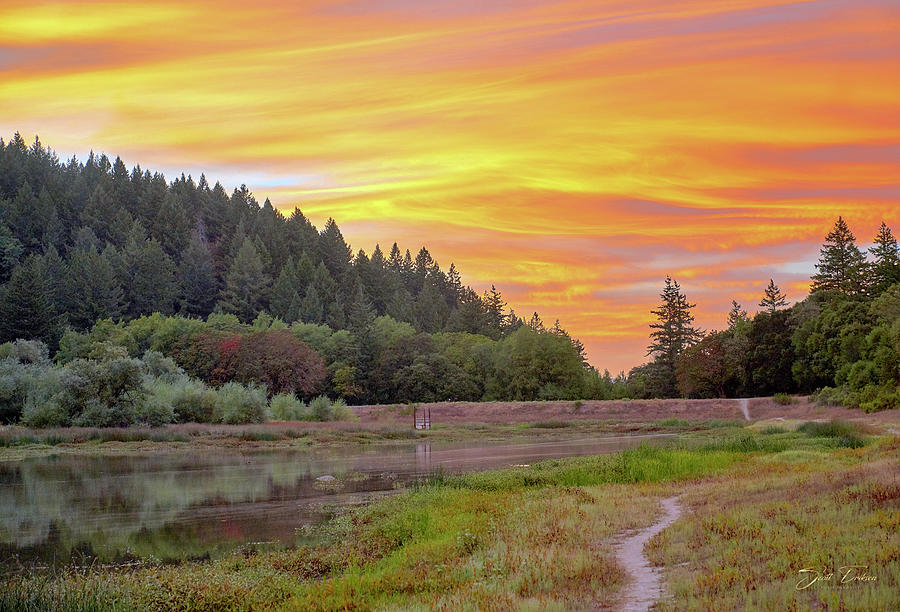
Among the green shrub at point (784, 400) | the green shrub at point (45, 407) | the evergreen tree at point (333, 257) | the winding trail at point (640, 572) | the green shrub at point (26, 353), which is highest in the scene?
the evergreen tree at point (333, 257)

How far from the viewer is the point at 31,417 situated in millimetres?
57000

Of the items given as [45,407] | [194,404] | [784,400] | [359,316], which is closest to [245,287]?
[359,316]

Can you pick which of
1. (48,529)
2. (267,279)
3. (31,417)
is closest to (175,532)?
(48,529)

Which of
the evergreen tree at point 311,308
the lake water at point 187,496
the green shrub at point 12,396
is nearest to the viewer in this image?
the lake water at point 187,496

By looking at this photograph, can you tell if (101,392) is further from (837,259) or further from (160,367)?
(837,259)

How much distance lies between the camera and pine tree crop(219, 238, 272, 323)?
155000 mm

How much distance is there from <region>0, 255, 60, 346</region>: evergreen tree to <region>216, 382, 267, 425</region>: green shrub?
62.4 m

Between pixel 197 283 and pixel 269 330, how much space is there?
61.0 meters

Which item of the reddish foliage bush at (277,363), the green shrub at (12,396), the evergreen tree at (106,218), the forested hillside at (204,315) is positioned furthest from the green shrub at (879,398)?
the evergreen tree at (106,218)

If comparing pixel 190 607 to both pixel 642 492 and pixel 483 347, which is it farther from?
pixel 483 347

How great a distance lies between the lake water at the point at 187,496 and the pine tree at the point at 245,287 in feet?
348

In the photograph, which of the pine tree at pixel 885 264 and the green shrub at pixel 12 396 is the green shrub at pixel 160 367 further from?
the pine tree at pixel 885 264
